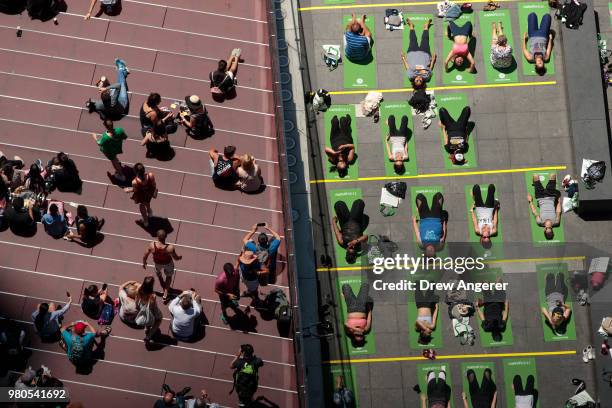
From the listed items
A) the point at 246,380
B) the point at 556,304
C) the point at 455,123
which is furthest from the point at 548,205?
the point at 246,380

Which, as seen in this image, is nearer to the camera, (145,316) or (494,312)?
(145,316)

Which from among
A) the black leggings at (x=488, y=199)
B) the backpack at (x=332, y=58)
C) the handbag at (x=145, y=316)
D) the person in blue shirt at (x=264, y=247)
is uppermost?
the backpack at (x=332, y=58)

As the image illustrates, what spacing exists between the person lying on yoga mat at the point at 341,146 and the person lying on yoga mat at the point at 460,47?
383 cm

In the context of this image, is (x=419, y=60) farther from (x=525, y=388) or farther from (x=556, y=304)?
(x=525, y=388)

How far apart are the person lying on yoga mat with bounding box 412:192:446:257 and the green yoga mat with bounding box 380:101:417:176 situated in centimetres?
103

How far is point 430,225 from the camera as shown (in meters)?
31.9

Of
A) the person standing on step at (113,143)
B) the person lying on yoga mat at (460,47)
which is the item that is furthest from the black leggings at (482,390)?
the person standing on step at (113,143)

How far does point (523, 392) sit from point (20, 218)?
49.3ft

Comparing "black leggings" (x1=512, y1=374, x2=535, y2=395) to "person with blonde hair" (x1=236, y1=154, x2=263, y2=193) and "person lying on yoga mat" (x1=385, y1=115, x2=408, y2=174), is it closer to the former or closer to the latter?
"person lying on yoga mat" (x1=385, y1=115, x2=408, y2=174)

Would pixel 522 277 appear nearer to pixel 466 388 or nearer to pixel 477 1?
pixel 466 388

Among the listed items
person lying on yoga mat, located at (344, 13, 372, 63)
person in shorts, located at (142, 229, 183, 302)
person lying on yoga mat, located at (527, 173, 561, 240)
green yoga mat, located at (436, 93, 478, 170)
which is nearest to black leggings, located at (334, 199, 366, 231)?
green yoga mat, located at (436, 93, 478, 170)

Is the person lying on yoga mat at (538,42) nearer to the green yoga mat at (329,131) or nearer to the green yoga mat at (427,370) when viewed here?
the green yoga mat at (329,131)

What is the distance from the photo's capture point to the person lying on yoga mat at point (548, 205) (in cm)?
3216

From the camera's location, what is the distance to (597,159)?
3225 cm
